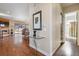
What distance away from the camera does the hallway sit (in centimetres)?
219

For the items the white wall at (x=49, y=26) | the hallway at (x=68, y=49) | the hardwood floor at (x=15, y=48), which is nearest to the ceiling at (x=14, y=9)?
the white wall at (x=49, y=26)

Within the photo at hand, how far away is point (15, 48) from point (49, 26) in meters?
0.79

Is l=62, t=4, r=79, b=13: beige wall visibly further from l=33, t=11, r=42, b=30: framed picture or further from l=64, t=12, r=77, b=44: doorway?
l=33, t=11, r=42, b=30: framed picture

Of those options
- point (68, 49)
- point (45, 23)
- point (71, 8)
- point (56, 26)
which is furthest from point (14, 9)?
point (68, 49)

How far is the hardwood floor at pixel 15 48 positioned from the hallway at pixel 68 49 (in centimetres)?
41

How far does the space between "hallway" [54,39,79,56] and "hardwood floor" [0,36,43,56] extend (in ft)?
1.35

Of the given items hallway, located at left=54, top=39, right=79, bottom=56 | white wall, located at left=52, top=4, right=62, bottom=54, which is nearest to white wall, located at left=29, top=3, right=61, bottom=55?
white wall, located at left=52, top=4, right=62, bottom=54

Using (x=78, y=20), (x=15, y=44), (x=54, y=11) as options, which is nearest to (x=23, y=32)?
(x=15, y=44)

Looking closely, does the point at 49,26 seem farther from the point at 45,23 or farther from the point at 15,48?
the point at 15,48

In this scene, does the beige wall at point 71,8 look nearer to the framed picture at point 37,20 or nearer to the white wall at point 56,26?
the white wall at point 56,26

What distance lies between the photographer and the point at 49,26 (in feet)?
7.22

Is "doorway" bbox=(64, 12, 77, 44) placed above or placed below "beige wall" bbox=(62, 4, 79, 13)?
below

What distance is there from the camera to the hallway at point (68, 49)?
219 centimetres

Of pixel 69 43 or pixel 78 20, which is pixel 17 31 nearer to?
pixel 69 43
